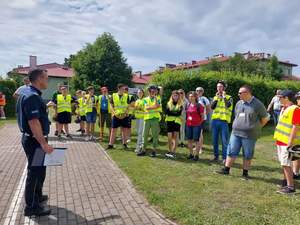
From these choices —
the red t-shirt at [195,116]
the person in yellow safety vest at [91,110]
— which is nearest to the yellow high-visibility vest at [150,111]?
the red t-shirt at [195,116]

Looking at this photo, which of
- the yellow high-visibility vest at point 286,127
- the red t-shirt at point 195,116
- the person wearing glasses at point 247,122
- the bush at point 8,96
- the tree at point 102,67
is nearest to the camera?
the yellow high-visibility vest at point 286,127

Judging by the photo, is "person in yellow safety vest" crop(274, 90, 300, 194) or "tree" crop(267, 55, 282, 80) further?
"tree" crop(267, 55, 282, 80)

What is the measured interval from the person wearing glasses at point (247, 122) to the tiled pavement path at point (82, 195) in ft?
7.98

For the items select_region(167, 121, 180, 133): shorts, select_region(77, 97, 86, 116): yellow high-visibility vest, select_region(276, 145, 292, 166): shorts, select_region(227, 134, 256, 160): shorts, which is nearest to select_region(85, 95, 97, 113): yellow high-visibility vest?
select_region(77, 97, 86, 116): yellow high-visibility vest

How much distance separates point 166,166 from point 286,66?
7980cm

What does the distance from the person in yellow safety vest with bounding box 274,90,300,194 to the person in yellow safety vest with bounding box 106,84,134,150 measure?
491 cm

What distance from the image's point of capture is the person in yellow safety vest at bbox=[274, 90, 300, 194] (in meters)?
5.62

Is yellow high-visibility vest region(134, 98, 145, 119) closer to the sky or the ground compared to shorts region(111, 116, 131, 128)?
closer to the sky

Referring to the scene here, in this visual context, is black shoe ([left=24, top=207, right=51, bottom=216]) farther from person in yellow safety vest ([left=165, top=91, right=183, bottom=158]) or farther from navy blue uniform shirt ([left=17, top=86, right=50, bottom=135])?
person in yellow safety vest ([left=165, top=91, right=183, bottom=158])

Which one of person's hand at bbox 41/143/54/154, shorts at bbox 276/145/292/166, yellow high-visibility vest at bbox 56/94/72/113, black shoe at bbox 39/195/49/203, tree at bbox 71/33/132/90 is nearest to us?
person's hand at bbox 41/143/54/154

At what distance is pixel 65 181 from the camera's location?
644 cm

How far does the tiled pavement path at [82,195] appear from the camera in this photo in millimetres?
4602

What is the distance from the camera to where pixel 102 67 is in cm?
4341

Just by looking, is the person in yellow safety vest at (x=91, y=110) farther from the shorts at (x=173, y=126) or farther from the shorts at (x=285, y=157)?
the shorts at (x=285, y=157)
